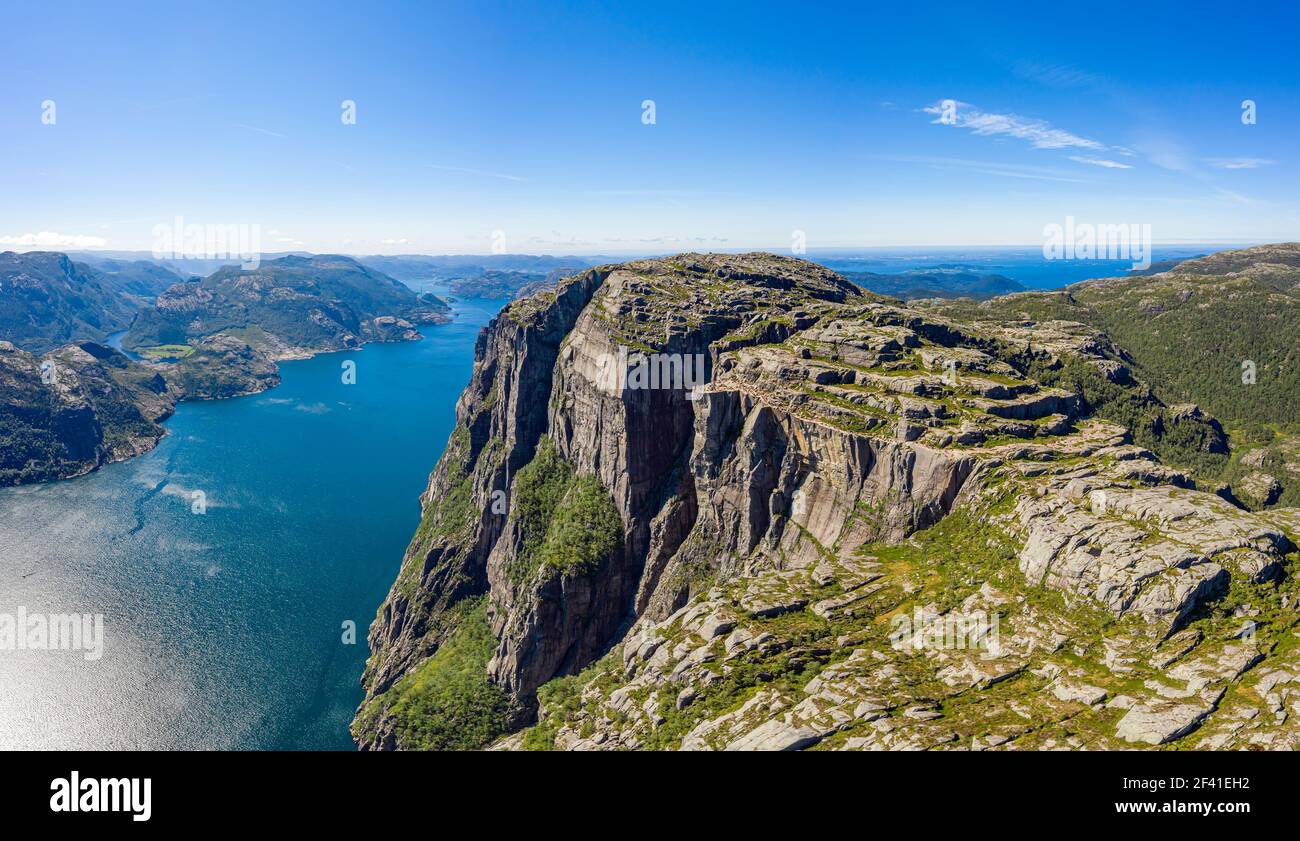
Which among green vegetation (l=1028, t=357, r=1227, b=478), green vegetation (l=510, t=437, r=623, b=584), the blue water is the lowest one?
the blue water

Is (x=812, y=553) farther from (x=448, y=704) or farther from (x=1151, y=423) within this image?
(x=1151, y=423)

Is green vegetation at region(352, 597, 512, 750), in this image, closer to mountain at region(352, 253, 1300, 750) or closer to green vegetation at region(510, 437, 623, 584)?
mountain at region(352, 253, 1300, 750)

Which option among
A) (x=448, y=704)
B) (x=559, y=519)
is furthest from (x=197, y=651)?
(x=559, y=519)

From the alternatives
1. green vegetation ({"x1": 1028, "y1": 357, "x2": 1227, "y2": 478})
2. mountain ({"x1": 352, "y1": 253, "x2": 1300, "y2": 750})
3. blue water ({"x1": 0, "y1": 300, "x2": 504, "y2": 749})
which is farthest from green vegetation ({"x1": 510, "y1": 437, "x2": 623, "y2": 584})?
green vegetation ({"x1": 1028, "y1": 357, "x2": 1227, "y2": 478})

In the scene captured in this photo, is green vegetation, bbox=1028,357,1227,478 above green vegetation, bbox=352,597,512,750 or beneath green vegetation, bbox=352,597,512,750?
above

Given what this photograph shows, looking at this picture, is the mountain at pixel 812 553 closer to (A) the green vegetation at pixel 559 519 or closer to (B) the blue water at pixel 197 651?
(A) the green vegetation at pixel 559 519

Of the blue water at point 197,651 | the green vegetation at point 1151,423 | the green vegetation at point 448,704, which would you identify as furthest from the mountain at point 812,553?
the blue water at point 197,651
